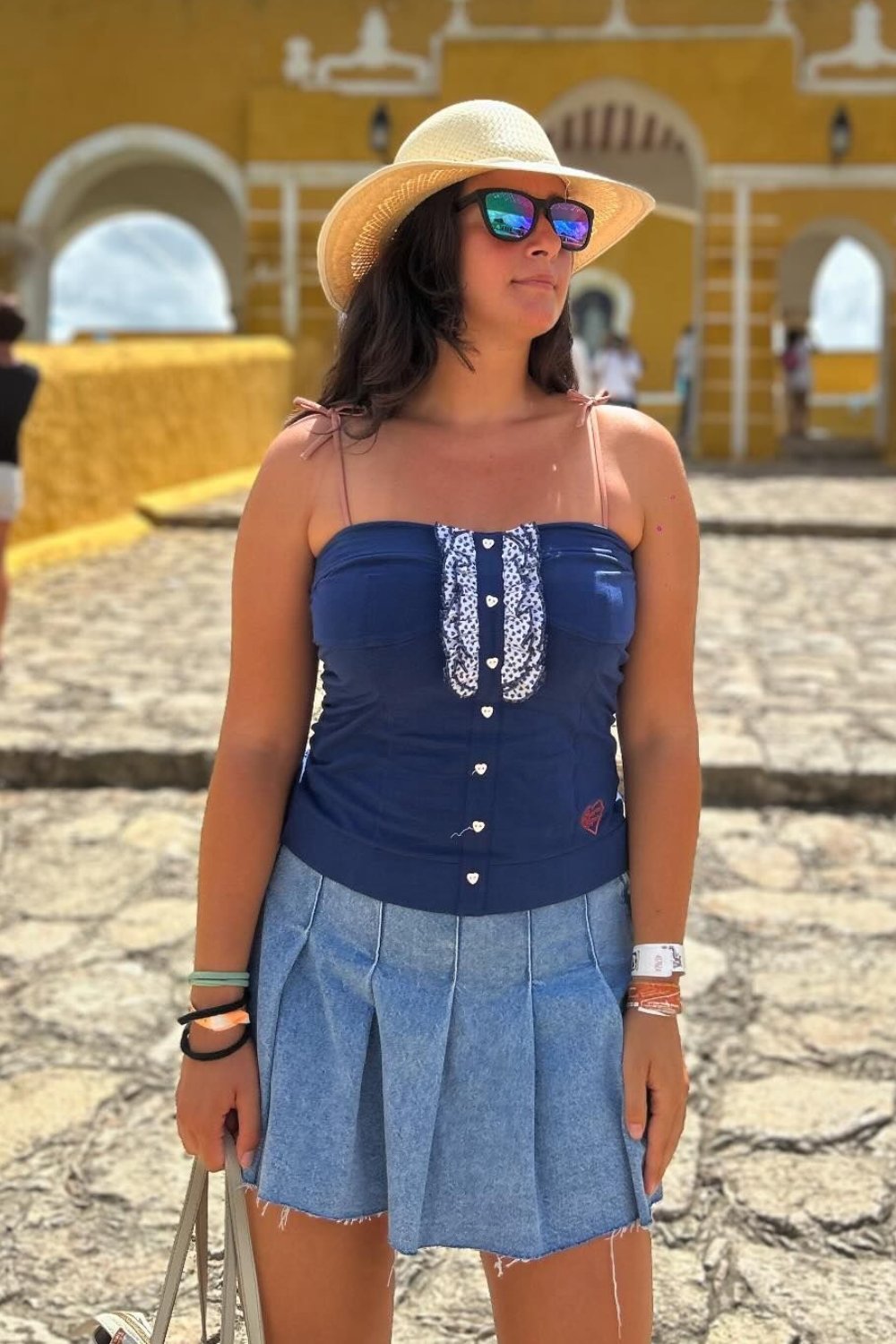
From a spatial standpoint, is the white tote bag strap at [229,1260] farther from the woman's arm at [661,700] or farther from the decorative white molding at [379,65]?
the decorative white molding at [379,65]

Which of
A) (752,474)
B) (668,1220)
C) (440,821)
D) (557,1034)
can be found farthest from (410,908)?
(752,474)

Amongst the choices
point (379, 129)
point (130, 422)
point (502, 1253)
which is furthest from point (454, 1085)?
point (379, 129)

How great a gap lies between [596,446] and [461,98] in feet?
53.8

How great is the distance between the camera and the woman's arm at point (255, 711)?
5.72 ft

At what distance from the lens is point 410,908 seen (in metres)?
1.68

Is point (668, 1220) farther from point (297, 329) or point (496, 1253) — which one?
point (297, 329)

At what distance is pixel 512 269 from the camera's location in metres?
1.73

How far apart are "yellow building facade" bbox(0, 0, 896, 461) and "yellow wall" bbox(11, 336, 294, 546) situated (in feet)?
10.7

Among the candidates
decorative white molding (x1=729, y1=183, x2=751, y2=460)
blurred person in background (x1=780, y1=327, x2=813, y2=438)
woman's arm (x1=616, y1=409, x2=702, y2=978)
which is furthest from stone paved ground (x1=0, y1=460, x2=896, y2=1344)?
blurred person in background (x1=780, y1=327, x2=813, y2=438)

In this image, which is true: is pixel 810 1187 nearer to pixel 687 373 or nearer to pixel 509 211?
pixel 509 211

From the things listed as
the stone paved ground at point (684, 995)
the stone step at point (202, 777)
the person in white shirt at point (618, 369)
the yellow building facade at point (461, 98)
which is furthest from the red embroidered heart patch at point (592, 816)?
the yellow building facade at point (461, 98)

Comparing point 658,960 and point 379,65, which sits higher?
point 379,65

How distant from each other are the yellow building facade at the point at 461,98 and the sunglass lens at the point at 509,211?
15.8m

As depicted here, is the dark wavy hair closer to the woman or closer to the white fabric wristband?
the woman
